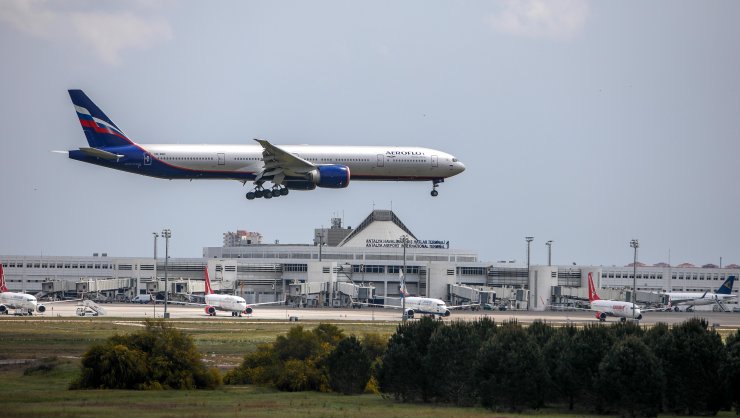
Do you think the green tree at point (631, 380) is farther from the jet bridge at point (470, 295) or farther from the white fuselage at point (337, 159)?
the jet bridge at point (470, 295)

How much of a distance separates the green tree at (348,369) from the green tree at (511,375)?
855 cm

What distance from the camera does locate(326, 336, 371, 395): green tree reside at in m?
71.1

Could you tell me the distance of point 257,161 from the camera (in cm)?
11556

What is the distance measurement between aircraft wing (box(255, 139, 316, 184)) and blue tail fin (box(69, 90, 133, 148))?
13.5 metres

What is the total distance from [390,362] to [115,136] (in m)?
56.1

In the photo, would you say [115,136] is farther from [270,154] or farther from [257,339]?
[257,339]

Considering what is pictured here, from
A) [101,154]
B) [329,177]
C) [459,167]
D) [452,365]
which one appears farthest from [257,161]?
[452,365]

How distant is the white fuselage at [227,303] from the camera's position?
156 metres

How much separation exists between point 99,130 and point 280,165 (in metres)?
18.3

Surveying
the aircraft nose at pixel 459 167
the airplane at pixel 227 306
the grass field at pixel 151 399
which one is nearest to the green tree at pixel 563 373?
the grass field at pixel 151 399

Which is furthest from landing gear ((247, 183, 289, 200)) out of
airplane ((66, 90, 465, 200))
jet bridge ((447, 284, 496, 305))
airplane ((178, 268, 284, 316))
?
jet bridge ((447, 284, 496, 305))

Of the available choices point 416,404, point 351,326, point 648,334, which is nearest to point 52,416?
point 416,404

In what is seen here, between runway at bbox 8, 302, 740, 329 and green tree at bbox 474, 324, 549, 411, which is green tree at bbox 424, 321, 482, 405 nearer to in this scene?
green tree at bbox 474, 324, 549, 411

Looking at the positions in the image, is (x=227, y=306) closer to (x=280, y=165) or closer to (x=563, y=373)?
(x=280, y=165)
